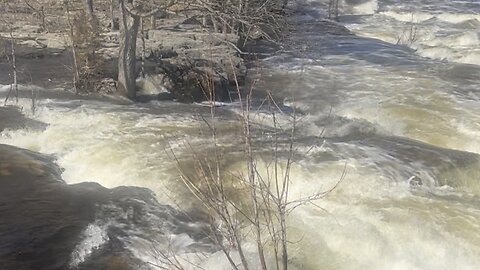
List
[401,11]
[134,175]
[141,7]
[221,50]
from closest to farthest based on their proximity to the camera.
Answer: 1. [134,175]
2. [141,7]
3. [221,50]
4. [401,11]

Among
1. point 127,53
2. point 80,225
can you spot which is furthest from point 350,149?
point 127,53

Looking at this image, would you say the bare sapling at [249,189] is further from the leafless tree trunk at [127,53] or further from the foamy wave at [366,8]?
the foamy wave at [366,8]

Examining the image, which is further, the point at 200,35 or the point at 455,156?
the point at 200,35

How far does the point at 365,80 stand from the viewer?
15.5 m

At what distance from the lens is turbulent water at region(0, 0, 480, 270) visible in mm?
7195

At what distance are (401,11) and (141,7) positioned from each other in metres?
19.3

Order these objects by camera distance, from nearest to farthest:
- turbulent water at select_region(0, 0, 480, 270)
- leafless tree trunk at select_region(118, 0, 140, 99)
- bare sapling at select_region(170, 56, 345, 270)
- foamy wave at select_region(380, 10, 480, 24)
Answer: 1. bare sapling at select_region(170, 56, 345, 270)
2. turbulent water at select_region(0, 0, 480, 270)
3. leafless tree trunk at select_region(118, 0, 140, 99)
4. foamy wave at select_region(380, 10, 480, 24)

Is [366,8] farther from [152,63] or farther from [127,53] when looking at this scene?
[127,53]

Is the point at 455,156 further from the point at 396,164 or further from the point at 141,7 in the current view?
the point at 141,7

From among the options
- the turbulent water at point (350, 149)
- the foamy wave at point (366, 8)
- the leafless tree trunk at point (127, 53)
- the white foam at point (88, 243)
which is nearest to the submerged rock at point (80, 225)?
the white foam at point (88, 243)

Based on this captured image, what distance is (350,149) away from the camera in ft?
32.3

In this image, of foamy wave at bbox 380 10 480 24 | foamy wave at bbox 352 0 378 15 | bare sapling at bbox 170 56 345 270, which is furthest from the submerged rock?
foamy wave at bbox 352 0 378 15

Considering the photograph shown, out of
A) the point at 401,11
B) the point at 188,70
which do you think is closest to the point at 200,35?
the point at 188,70

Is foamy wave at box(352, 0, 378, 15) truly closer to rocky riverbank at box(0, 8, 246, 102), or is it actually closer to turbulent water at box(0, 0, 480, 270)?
turbulent water at box(0, 0, 480, 270)
